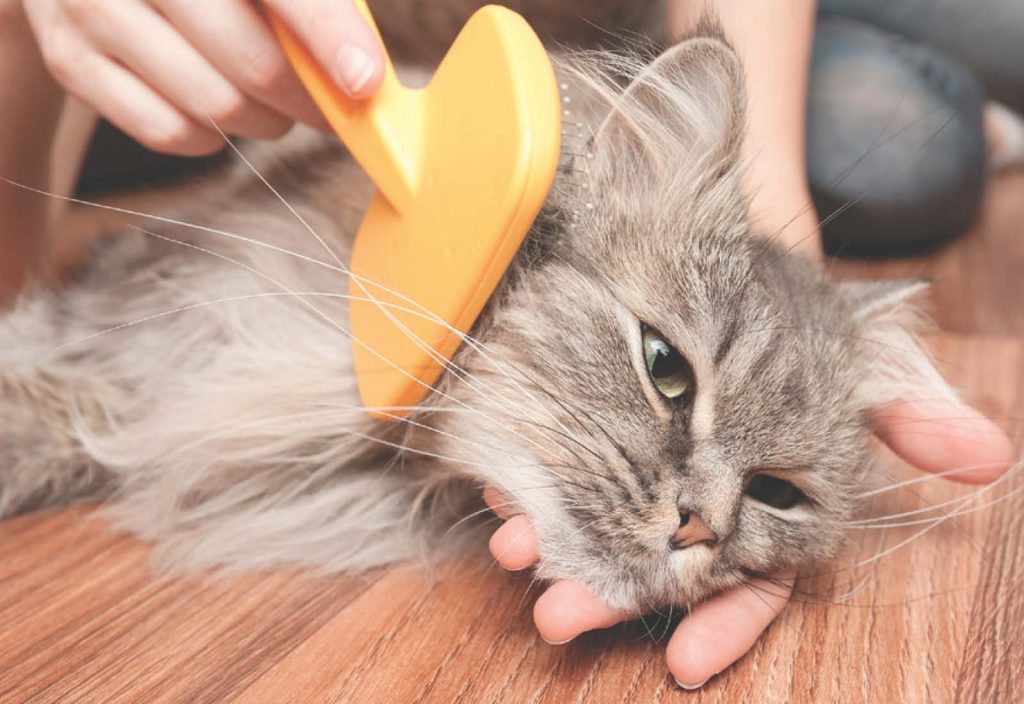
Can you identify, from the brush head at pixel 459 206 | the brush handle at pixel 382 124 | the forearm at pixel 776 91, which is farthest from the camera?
the forearm at pixel 776 91

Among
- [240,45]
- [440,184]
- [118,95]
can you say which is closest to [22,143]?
[118,95]

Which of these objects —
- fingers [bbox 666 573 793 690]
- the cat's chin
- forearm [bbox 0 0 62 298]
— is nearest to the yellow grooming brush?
the cat's chin

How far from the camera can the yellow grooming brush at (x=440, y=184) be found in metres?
0.73

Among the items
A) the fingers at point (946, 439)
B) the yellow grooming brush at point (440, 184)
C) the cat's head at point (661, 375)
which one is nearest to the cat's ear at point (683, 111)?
the cat's head at point (661, 375)

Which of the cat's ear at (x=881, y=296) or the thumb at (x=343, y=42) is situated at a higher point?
the thumb at (x=343, y=42)

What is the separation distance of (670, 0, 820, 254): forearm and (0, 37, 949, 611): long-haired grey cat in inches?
6.8

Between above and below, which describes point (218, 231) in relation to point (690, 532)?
above

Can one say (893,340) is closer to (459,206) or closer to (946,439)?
(946,439)

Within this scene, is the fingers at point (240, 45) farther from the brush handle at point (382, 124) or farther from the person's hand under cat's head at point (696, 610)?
the person's hand under cat's head at point (696, 610)

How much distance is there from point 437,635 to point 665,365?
37cm

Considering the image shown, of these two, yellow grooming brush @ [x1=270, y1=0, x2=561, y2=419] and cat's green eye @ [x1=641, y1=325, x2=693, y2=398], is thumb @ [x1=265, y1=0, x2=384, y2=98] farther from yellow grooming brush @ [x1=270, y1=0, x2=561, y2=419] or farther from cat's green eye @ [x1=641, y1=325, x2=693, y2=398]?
Answer: cat's green eye @ [x1=641, y1=325, x2=693, y2=398]

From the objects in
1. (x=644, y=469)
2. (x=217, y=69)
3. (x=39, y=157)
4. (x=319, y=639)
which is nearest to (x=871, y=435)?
(x=644, y=469)

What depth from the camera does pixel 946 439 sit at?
40.8 inches

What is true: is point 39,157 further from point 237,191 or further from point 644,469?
point 644,469
